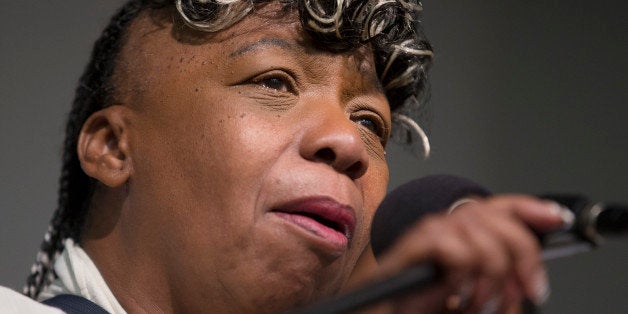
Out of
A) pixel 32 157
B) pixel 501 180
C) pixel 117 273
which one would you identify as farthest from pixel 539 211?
pixel 501 180

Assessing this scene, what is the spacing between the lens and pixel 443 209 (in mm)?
908

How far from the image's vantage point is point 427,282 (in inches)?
27.6

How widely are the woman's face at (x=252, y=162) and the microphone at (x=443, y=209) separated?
32 cm

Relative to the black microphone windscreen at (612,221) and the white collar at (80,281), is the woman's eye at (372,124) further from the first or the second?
the black microphone windscreen at (612,221)

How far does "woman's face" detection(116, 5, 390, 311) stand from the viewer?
1.27 meters

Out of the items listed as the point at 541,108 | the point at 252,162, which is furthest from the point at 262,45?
the point at 541,108

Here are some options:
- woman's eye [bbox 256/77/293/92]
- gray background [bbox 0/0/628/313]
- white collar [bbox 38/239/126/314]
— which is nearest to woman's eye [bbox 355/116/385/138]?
woman's eye [bbox 256/77/293/92]

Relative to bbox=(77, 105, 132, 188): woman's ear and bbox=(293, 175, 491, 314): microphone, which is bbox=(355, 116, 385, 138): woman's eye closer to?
bbox=(77, 105, 132, 188): woman's ear

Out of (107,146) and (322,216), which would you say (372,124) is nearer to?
(322,216)

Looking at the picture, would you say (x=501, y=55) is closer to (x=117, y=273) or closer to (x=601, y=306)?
(x=601, y=306)

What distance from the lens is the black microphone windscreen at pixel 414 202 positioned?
0.91m

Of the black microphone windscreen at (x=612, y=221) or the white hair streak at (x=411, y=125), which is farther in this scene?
the white hair streak at (x=411, y=125)

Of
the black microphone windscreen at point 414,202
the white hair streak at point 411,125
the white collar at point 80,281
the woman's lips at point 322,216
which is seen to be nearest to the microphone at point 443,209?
the black microphone windscreen at point 414,202

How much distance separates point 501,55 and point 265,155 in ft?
4.25
